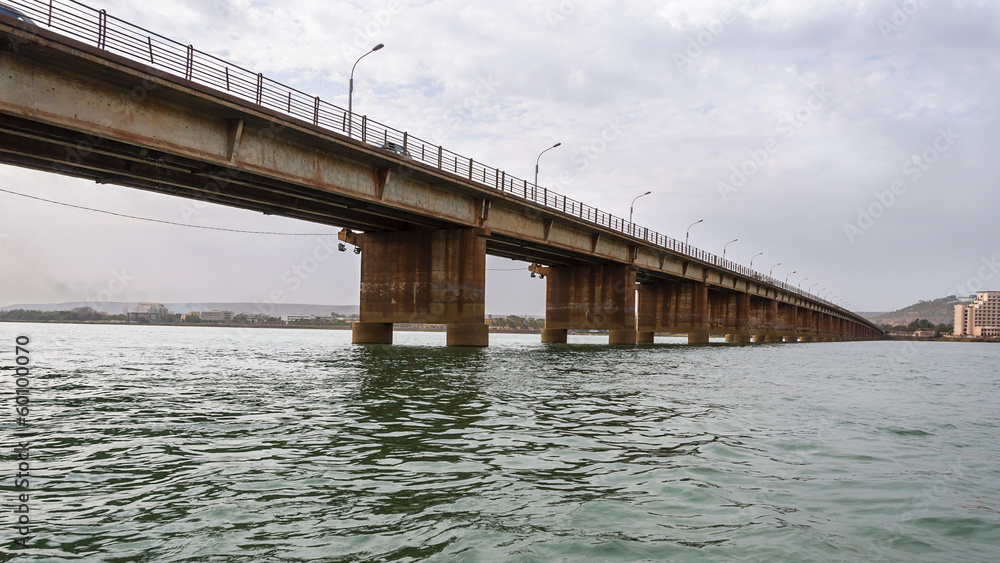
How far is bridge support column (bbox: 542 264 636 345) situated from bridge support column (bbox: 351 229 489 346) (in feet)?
75.0

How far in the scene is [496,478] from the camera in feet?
25.9

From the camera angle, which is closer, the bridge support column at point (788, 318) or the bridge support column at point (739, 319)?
the bridge support column at point (739, 319)

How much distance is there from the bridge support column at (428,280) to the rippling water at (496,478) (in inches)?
917

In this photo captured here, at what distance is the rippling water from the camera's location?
563 cm

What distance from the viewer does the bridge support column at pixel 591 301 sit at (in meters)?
61.7

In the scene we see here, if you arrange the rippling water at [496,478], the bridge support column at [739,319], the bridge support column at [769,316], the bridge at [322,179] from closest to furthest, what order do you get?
the rippling water at [496,478] < the bridge at [322,179] < the bridge support column at [739,319] < the bridge support column at [769,316]

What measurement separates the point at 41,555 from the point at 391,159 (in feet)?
92.3

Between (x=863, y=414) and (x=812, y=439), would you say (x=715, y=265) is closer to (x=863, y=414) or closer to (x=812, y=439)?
(x=863, y=414)

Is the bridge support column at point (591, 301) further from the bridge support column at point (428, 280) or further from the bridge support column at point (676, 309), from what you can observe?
the bridge support column at point (428, 280)

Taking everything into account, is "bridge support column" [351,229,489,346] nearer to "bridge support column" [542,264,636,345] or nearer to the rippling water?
"bridge support column" [542,264,636,345]

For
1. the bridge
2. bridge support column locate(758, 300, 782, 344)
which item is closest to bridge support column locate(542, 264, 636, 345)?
the bridge

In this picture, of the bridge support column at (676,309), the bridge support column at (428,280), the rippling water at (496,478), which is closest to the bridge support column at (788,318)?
the bridge support column at (676,309)

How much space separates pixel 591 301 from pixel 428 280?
84.5 ft

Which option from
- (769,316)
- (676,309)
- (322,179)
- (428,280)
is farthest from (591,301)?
(769,316)
